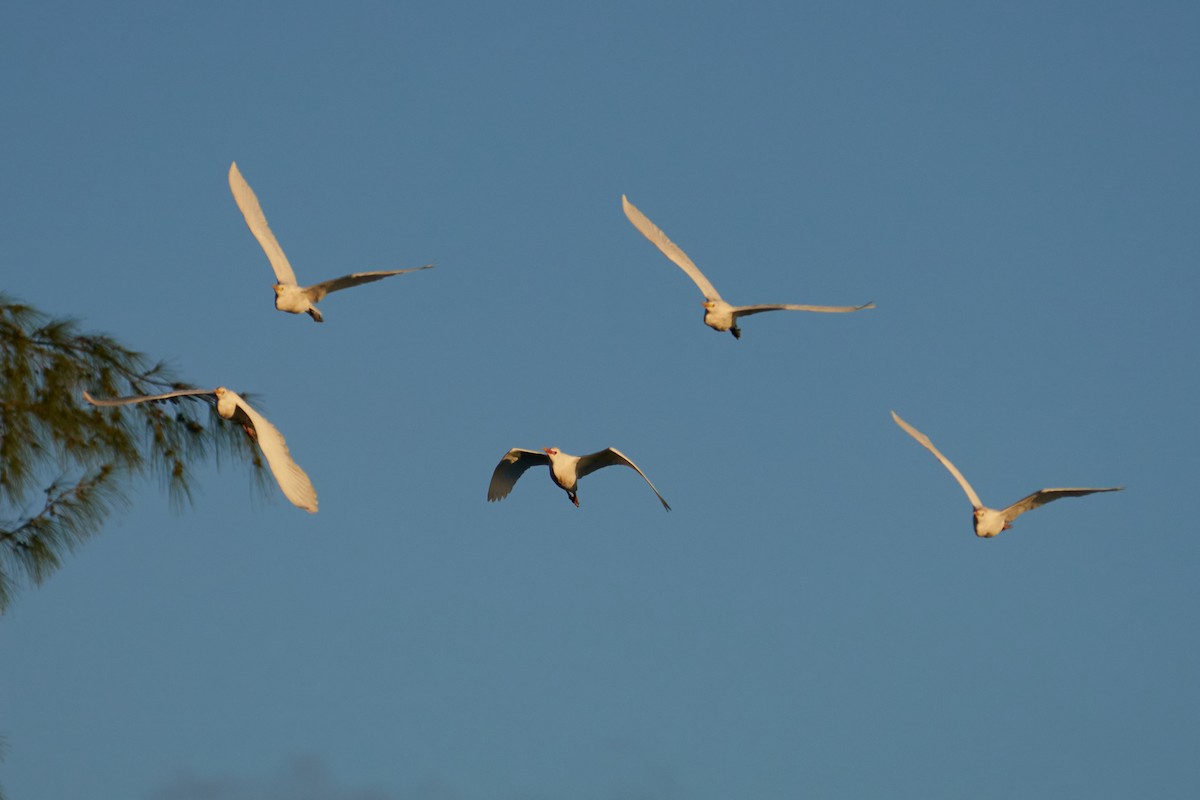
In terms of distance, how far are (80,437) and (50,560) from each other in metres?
0.98

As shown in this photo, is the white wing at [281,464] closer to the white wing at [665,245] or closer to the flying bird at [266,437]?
the flying bird at [266,437]

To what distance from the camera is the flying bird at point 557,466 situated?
1889cm

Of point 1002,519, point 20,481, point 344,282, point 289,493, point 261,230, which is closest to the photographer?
point 20,481

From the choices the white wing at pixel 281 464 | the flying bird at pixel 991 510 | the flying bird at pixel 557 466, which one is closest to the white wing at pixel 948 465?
the flying bird at pixel 991 510

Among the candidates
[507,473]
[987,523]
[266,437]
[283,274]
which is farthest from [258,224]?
[987,523]

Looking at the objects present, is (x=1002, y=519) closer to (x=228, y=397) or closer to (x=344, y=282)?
(x=344, y=282)

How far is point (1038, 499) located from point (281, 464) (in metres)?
11.0

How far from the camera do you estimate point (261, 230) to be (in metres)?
20.2

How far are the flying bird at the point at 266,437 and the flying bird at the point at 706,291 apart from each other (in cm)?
645

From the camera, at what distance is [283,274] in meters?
19.9

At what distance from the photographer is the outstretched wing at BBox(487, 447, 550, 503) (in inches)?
822

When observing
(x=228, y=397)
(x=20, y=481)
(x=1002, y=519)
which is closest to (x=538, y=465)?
(x=1002, y=519)

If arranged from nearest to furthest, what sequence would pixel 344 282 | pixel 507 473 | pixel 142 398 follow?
pixel 142 398, pixel 344 282, pixel 507 473

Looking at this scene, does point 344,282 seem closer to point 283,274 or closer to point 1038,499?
point 283,274
